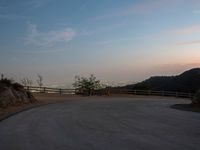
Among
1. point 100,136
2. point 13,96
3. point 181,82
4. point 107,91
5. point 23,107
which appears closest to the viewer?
point 100,136

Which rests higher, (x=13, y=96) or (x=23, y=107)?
(x=13, y=96)

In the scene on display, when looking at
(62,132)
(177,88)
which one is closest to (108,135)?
(62,132)

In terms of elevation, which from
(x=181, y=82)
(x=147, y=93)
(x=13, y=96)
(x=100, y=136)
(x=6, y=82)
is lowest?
(x=100, y=136)

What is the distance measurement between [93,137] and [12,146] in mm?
2810

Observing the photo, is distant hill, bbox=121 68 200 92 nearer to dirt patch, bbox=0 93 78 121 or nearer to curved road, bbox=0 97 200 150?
dirt patch, bbox=0 93 78 121

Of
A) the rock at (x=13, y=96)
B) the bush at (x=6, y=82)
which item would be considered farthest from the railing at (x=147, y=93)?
the bush at (x=6, y=82)

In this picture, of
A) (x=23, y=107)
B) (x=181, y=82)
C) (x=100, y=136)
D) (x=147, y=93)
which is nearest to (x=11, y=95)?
(x=23, y=107)

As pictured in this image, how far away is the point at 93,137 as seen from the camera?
14.1 metres

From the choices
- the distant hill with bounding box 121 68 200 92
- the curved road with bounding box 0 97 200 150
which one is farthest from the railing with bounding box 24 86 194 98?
the curved road with bounding box 0 97 200 150

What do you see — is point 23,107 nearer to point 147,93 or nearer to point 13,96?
point 13,96

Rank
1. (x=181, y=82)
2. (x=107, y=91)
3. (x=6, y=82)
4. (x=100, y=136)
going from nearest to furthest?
(x=100, y=136) < (x=6, y=82) < (x=107, y=91) < (x=181, y=82)

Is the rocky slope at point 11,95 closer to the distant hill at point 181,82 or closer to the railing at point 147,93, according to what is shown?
the railing at point 147,93

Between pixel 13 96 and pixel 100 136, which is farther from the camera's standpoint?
pixel 13 96

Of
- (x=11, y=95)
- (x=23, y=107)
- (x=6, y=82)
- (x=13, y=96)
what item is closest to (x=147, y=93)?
(x=6, y=82)
